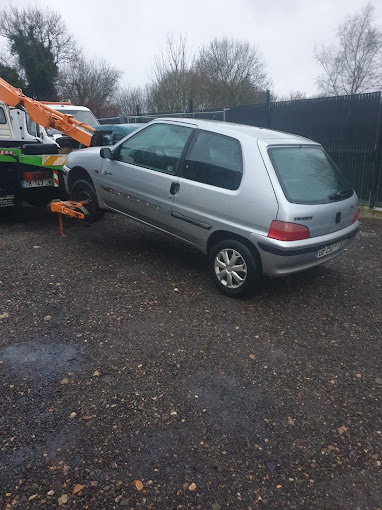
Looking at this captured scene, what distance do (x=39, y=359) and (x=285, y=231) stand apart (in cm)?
242

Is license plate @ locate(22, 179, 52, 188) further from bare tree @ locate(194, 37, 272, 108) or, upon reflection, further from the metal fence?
bare tree @ locate(194, 37, 272, 108)

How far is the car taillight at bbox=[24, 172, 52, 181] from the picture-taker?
251 inches

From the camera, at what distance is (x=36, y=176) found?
6.45 metres

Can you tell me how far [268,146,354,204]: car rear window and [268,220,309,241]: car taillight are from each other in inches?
9.7

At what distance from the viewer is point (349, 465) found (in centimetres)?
225

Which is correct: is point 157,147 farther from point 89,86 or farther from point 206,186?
point 89,86

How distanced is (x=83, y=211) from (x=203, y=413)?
13.0ft

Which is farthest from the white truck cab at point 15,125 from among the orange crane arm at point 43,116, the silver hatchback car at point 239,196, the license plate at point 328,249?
the license plate at point 328,249

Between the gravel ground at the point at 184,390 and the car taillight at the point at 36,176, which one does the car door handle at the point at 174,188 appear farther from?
the car taillight at the point at 36,176

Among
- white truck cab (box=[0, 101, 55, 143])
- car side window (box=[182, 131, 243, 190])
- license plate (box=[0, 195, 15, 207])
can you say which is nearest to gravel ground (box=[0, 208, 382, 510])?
car side window (box=[182, 131, 243, 190])

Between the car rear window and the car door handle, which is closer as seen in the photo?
the car rear window

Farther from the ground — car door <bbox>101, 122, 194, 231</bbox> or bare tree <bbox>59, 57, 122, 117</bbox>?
bare tree <bbox>59, 57, 122, 117</bbox>

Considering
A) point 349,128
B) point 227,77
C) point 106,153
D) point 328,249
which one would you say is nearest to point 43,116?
point 106,153

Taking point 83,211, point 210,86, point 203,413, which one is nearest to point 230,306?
point 203,413
